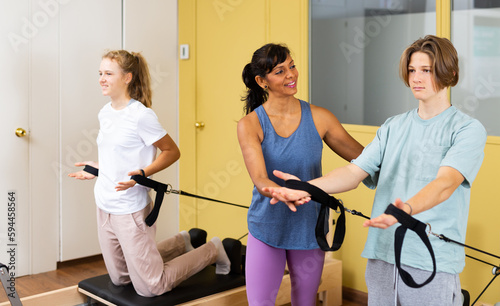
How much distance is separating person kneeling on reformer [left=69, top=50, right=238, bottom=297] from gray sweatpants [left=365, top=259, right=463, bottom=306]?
1336 millimetres

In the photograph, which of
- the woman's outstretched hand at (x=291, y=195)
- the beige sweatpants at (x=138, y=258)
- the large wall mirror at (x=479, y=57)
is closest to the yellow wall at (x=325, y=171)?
the large wall mirror at (x=479, y=57)

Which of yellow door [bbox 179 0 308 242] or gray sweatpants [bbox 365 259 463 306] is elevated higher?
yellow door [bbox 179 0 308 242]

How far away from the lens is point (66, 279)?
380cm

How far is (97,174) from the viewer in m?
2.96

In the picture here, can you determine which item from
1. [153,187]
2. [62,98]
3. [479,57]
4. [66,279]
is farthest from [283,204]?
[62,98]

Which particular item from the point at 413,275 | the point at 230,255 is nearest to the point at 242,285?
the point at 230,255

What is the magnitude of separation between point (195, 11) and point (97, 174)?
1.86 m

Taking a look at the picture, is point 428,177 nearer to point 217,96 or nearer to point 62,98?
point 217,96

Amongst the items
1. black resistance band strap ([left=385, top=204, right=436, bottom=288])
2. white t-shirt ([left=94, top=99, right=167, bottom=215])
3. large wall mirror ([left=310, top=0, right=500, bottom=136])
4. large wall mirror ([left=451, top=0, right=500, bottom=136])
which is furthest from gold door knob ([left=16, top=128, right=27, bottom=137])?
black resistance band strap ([left=385, top=204, right=436, bottom=288])

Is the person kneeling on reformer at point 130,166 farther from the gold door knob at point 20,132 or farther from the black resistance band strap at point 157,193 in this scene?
the gold door knob at point 20,132

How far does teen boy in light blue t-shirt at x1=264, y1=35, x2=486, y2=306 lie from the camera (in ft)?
5.40

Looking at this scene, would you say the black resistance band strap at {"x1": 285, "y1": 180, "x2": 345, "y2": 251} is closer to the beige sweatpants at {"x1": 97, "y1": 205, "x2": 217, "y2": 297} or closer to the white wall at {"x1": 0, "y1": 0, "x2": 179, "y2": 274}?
the beige sweatpants at {"x1": 97, "y1": 205, "x2": 217, "y2": 297}

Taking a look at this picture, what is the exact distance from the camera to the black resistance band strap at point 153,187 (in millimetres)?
2760

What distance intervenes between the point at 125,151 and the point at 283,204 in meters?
1.00
